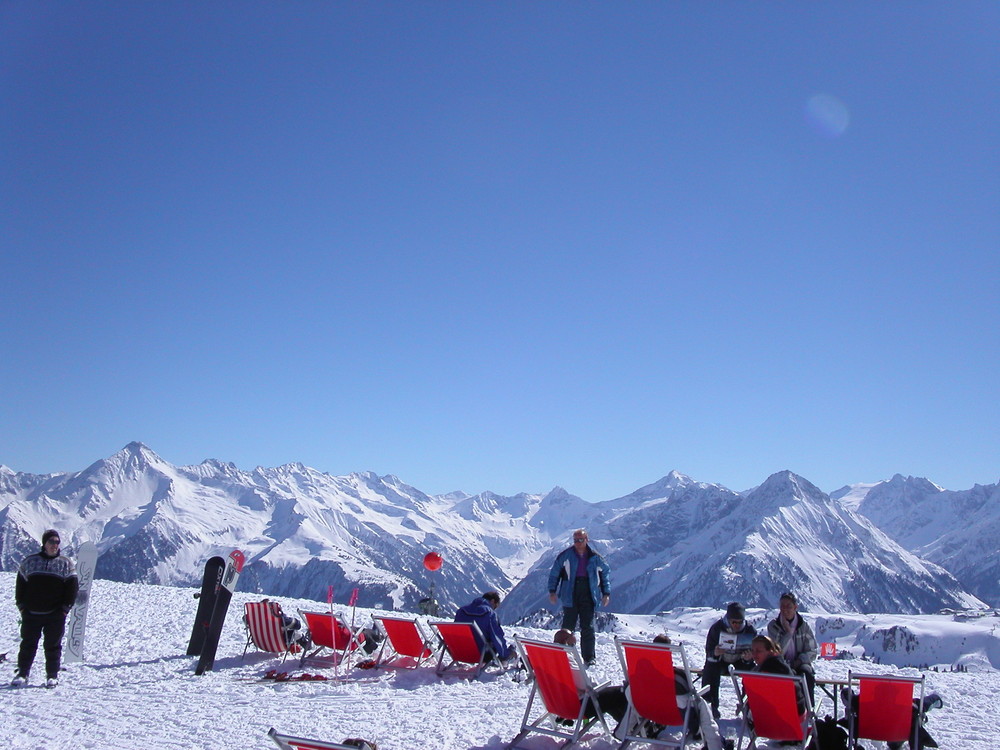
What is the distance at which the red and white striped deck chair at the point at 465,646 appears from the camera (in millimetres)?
11594

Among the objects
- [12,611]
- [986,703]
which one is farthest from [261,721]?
[12,611]

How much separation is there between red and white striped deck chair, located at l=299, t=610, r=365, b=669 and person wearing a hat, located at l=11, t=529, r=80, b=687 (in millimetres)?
3732

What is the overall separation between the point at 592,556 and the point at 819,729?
5223 mm

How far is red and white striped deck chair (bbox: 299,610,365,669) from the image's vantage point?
1271 cm

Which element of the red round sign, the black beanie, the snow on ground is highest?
the red round sign

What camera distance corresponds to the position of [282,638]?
43.0ft

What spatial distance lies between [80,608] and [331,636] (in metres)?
4.39

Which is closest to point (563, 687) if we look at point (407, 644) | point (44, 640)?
point (407, 644)

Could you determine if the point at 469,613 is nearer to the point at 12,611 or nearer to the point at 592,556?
the point at 592,556

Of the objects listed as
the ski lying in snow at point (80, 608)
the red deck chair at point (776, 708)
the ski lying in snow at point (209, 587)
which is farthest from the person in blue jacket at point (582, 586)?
the ski lying in snow at point (80, 608)

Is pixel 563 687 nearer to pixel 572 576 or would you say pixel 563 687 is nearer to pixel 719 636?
pixel 719 636

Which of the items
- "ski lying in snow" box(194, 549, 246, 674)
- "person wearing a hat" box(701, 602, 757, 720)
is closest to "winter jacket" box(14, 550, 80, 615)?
"ski lying in snow" box(194, 549, 246, 674)

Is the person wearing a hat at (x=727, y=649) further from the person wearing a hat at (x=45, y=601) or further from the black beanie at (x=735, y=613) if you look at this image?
the person wearing a hat at (x=45, y=601)

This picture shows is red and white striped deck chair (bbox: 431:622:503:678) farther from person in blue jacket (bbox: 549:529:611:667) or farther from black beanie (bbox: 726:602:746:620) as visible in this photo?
black beanie (bbox: 726:602:746:620)
